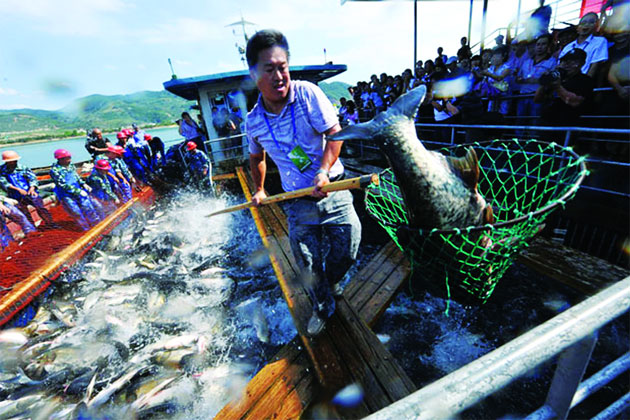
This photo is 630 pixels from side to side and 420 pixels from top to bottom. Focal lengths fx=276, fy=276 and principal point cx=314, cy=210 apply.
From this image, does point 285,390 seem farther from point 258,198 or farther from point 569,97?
point 569,97

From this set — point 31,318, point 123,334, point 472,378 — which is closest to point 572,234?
point 472,378

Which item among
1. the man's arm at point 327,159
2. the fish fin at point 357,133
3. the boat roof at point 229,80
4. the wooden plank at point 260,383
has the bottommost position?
the wooden plank at point 260,383

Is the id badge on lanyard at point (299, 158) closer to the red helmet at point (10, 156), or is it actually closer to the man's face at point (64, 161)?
the man's face at point (64, 161)

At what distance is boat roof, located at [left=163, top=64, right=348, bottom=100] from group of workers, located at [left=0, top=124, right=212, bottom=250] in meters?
2.75

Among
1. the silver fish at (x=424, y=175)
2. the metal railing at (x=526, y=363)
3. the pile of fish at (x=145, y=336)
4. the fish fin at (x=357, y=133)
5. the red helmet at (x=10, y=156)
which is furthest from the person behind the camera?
the red helmet at (x=10, y=156)

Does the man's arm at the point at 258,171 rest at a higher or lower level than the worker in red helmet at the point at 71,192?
higher

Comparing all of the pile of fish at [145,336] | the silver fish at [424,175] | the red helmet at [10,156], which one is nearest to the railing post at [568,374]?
the silver fish at [424,175]

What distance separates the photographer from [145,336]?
4238 mm

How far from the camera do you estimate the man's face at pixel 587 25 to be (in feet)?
14.2

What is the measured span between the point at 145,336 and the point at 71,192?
5006 millimetres

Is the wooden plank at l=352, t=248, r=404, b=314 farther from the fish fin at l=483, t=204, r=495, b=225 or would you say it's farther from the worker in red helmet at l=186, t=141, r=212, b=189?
the worker in red helmet at l=186, t=141, r=212, b=189

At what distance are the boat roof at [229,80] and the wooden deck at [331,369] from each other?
987 cm

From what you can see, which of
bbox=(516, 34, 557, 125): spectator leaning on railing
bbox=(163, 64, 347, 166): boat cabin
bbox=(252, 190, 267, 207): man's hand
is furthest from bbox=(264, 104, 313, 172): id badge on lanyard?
bbox=(163, 64, 347, 166): boat cabin

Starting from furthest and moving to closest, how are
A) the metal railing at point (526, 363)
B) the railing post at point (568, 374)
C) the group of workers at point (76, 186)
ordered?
the group of workers at point (76, 186)
the railing post at point (568, 374)
the metal railing at point (526, 363)
